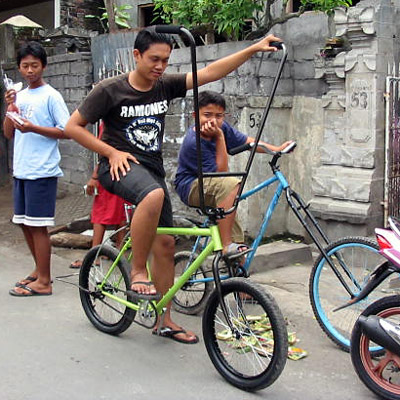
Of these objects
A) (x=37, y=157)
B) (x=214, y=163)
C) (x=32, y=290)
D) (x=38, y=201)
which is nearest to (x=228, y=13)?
(x=214, y=163)

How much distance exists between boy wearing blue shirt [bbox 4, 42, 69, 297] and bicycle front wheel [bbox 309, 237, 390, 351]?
2.23 metres

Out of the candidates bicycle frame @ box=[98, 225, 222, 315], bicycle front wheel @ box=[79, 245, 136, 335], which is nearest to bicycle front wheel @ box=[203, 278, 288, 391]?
bicycle frame @ box=[98, 225, 222, 315]

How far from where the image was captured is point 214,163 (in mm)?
4770

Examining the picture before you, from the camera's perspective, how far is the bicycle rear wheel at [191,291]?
4.79 meters

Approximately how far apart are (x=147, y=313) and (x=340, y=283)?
51.1 inches

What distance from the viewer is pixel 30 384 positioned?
3.54 meters

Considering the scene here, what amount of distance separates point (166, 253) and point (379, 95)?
3.26 meters

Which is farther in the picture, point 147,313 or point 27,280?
point 27,280

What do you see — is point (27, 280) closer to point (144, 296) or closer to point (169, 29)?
point (144, 296)

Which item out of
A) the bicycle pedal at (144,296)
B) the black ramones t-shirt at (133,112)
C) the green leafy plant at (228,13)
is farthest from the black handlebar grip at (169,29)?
the green leafy plant at (228,13)

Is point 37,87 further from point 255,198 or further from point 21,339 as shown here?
point 255,198

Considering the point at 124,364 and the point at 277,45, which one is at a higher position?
the point at 277,45

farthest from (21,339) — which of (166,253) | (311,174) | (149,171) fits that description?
(311,174)

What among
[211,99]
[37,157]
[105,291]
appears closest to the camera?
[105,291]
